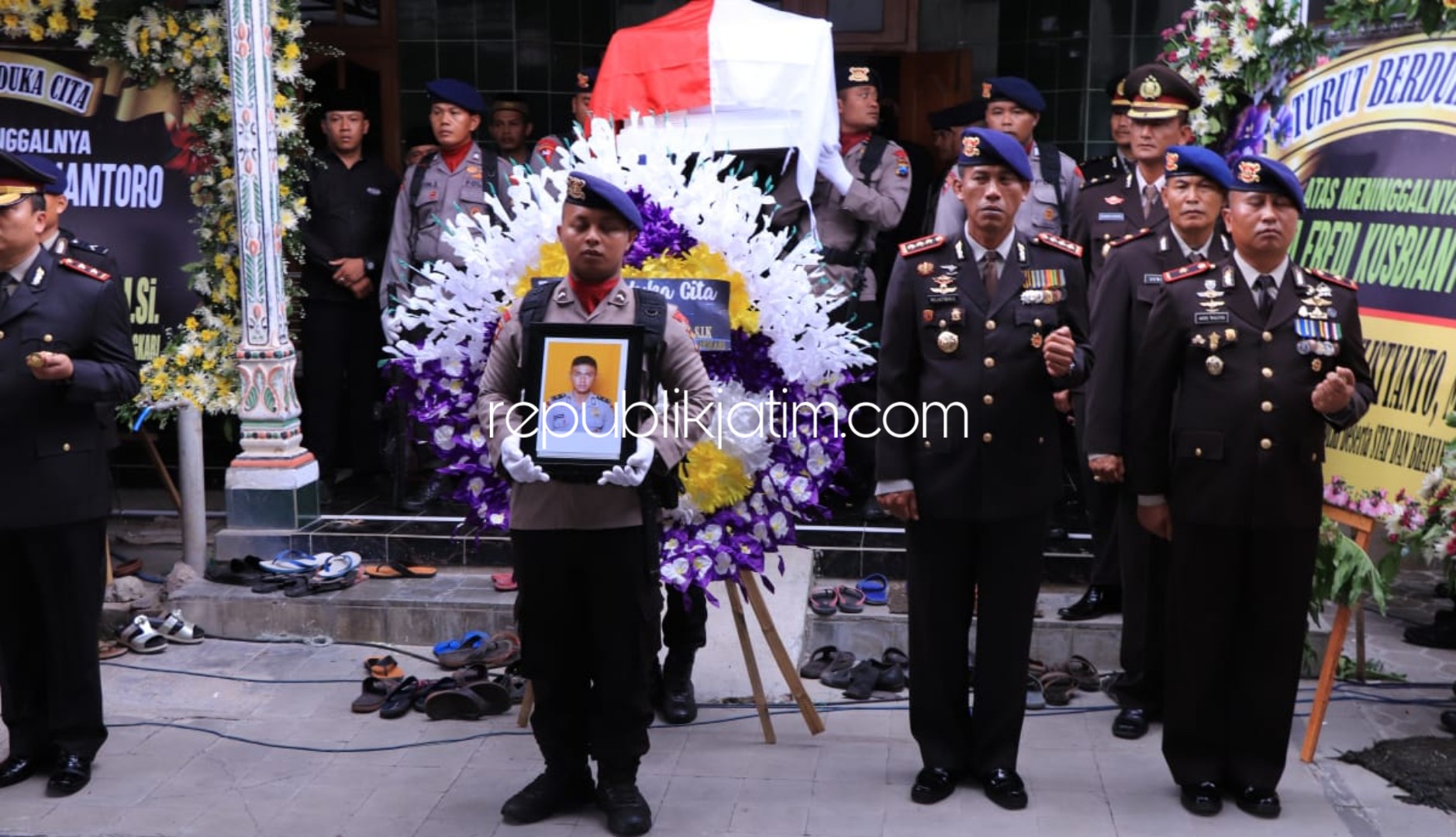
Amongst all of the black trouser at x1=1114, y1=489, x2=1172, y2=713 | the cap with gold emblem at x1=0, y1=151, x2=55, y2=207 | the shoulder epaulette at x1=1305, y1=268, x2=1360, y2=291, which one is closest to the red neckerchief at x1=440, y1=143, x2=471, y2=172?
the cap with gold emblem at x1=0, y1=151, x2=55, y2=207

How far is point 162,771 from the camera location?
5.57 m

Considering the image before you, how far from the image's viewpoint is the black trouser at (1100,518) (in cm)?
641

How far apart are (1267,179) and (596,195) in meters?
2.03

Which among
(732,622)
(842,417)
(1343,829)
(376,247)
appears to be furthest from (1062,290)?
(376,247)

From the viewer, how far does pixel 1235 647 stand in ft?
16.7

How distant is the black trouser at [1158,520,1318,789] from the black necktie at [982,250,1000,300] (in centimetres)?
Result: 96

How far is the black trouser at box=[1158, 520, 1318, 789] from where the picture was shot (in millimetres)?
4980

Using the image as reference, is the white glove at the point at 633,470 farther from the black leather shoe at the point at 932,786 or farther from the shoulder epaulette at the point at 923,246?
the black leather shoe at the point at 932,786

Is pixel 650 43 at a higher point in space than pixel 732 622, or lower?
higher

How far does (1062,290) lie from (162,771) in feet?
11.4

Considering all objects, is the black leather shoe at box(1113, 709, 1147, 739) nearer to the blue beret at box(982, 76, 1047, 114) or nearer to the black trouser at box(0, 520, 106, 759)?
the blue beret at box(982, 76, 1047, 114)

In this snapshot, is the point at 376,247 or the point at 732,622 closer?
the point at 732,622

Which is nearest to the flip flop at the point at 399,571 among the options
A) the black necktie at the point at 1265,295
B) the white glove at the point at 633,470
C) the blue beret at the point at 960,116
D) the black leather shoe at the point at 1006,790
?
the white glove at the point at 633,470

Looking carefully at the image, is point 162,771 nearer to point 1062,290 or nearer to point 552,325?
point 552,325
